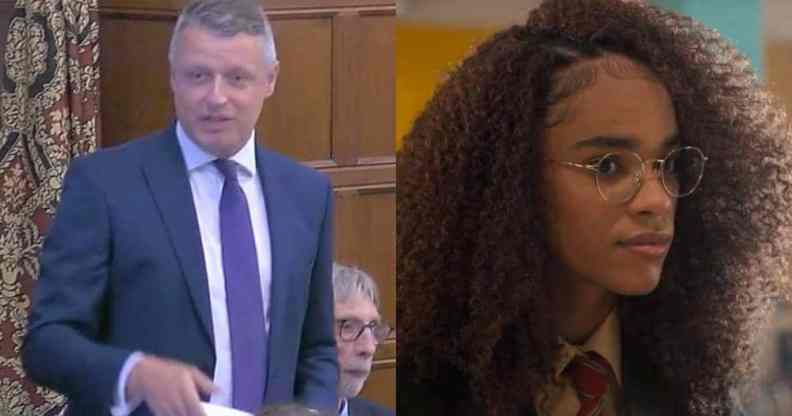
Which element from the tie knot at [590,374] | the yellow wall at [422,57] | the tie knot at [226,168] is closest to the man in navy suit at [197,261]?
the tie knot at [226,168]

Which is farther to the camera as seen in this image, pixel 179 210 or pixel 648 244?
pixel 648 244

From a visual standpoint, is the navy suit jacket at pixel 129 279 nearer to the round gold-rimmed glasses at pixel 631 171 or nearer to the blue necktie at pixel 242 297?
the blue necktie at pixel 242 297

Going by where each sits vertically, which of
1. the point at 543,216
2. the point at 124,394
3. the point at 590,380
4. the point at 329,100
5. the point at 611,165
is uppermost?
A: the point at 329,100

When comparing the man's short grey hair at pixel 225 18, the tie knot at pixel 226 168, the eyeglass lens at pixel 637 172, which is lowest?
the eyeglass lens at pixel 637 172

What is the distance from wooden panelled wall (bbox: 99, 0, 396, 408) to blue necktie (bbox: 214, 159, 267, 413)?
0.45 ft

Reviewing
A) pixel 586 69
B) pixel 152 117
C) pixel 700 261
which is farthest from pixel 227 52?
pixel 700 261

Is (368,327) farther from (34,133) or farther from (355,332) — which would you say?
(34,133)

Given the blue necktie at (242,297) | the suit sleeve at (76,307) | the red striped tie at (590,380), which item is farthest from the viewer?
the red striped tie at (590,380)

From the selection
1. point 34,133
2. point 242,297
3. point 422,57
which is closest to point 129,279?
point 242,297

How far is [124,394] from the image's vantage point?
2.56 m

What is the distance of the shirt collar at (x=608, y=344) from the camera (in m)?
3.18

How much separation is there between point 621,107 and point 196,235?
3.21 ft

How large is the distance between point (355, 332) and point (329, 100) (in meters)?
0.45

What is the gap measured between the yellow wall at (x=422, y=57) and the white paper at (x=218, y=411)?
2.15ft
